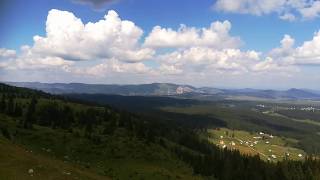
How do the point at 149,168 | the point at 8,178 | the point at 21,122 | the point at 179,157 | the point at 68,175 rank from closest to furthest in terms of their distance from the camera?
the point at 8,178 < the point at 68,175 < the point at 149,168 < the point at 21,122 < the point at 179,157

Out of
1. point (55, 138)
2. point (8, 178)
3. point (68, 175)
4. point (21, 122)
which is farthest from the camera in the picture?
point (21, 122)

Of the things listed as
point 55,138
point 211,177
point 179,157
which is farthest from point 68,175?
point 179,157

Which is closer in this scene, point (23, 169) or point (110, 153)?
point (23, 169)

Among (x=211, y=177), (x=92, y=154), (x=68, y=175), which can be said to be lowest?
(x=211, y=177)

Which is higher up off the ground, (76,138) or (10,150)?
(10,150)

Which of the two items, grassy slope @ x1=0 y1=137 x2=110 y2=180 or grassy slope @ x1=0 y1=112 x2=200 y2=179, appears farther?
grassy slope @ x1=0 y1=112 x2=200 y2=179

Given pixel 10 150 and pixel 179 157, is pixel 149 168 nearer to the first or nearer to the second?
pixel 179 157

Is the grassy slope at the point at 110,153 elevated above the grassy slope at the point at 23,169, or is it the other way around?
the grassy slope at the point at 23,169

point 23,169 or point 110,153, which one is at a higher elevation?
point 23,169

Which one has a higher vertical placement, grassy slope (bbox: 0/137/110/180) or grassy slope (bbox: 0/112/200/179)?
grassy slope (bbox: 0/137/110/180)

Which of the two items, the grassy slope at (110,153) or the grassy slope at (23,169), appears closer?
the grassy slope at (23,169)

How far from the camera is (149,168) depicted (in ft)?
460

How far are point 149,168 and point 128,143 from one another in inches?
1721

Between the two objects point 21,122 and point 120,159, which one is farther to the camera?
point 21,122
